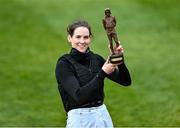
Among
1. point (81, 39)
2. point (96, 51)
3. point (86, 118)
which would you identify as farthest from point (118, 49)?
point (96, 51)

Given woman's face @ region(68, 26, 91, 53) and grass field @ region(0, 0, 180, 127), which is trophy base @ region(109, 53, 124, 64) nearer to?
woman's face @ region(68, 26, 91, 53)

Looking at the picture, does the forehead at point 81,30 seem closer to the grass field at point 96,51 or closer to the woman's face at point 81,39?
the woman's face at point 81,39

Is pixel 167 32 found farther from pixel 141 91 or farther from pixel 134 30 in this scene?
pixel 141 91

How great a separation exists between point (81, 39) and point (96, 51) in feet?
37.4

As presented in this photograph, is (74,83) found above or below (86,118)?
above

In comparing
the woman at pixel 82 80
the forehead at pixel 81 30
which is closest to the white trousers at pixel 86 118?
the woman at pixel 82 80

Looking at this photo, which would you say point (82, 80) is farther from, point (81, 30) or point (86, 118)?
point (81, 30)

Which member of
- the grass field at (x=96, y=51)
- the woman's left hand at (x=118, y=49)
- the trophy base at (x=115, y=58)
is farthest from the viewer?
the grass field at (x=96, y=51)

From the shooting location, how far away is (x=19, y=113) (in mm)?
13453

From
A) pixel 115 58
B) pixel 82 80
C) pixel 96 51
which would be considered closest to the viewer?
pixel 115 58

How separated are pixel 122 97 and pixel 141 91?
485mm

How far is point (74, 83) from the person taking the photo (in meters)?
6.50

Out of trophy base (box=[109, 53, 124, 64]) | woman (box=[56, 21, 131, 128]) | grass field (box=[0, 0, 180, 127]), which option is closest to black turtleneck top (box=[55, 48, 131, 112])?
woman (box=[56, 21, 131, 128])

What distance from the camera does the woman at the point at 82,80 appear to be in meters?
6.40
